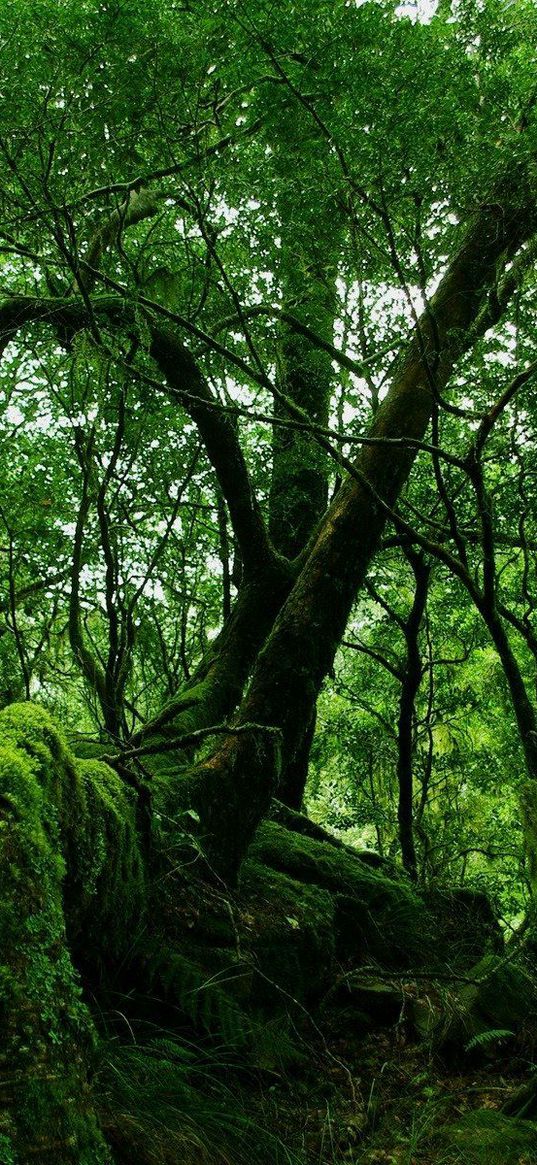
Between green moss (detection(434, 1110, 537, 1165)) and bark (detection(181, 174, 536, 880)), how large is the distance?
1688mm

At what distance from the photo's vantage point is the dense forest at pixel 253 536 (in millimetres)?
2465

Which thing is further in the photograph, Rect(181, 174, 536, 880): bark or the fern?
Rect(181, 174, 536, 880): bark

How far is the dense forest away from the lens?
8.09 ft

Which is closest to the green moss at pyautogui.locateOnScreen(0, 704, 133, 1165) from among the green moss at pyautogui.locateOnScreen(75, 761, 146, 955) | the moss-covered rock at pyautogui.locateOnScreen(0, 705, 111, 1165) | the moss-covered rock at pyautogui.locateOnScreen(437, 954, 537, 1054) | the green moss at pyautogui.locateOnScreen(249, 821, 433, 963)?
the moss-covered rock at pyautogui.locateOnScreen(0, 705, 111, 1165)

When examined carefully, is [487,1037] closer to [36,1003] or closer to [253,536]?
[36,1003]

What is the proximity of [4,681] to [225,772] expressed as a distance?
411 centimetres

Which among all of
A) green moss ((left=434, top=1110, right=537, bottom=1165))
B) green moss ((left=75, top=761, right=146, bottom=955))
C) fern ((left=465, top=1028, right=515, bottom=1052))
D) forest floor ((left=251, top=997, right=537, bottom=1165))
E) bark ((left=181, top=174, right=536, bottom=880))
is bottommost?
forest floor ((left=251, top=997, right=537, bottom=1165))

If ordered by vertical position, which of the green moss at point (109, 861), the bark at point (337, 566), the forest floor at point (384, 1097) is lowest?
the forest floor at point (384, 1097)

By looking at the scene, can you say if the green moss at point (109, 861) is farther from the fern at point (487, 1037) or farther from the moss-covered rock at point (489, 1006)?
the moss-covered rock at point (489, 1006)

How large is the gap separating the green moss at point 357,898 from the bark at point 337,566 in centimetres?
127

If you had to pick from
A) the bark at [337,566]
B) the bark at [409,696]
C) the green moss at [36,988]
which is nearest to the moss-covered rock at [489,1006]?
the bark at [337,566]

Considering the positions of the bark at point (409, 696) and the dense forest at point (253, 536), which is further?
Result: the bark at point (409, 696)

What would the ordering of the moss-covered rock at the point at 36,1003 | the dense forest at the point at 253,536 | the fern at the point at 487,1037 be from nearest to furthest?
the moss-covered rock at the point at 36,1003, the dense forest at the point at 253,536, the fern at the point at 487,1037

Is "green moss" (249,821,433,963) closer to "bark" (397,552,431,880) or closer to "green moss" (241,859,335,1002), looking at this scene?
"green moss" (241,859,335,1002)
